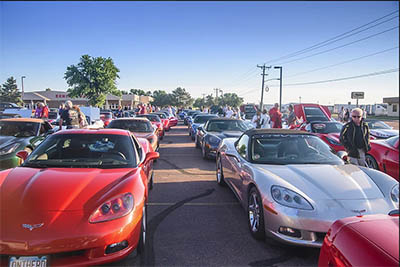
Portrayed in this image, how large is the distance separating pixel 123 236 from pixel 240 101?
10181cm

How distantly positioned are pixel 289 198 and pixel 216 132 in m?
6.29

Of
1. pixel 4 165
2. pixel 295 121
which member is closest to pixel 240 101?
pixel 295 121

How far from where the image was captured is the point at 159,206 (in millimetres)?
4668

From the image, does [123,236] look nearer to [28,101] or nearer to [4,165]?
[4,165]

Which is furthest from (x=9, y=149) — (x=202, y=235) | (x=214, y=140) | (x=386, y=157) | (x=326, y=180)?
(x=386, y=157)

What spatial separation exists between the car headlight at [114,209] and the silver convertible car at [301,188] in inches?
62.2

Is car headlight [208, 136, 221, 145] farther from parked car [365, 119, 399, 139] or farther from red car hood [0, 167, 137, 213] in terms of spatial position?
red car hood [0, 167, 137, 213]

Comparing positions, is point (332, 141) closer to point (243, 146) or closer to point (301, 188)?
point (243, 146)

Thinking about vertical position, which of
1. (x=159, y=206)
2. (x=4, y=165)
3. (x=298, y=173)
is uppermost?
(x=298, y=173)

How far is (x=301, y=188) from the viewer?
3225 mm

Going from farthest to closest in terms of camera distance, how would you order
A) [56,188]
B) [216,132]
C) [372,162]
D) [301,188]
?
[216,132] → [372,162] → [301,188] → [56,188]

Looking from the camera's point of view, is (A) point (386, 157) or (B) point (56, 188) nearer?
(B) point (56, 188)

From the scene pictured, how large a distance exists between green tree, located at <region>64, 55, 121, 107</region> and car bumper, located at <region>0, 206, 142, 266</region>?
94.9ft

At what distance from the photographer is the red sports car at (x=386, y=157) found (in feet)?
18.6
